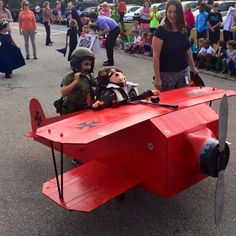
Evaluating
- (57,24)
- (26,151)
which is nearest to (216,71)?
(26,151)

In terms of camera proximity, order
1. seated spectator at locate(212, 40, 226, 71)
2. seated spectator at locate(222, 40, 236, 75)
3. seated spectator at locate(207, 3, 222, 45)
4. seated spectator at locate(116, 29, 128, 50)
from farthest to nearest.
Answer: seated spectator at locate(116, 29, 128, 50) < seated spectator at locate(207, 3, 222, 45) < seated spectator at locate(212, 40, 226, 71) < seated spectator at locate(222, 40, 236, 75)

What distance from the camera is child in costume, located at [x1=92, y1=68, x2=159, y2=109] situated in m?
3.90

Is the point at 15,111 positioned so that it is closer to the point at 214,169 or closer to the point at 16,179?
the point at 16,179

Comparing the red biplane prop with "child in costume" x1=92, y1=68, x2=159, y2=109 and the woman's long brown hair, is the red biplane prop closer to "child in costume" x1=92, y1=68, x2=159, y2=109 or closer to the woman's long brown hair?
"child in costume" x1=92, y1=68, x2=159, y2=109

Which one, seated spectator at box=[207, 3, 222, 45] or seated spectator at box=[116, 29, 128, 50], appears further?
seated spectator at box=[116, 29, 128, 50]

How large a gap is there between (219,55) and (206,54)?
1.39 ft

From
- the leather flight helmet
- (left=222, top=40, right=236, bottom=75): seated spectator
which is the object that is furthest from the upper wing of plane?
(left=222, top=40, right=236, bottom=75): seated spectator

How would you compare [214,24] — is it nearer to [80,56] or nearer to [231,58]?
[231,58]

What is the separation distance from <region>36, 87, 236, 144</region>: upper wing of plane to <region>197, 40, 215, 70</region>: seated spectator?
704cm

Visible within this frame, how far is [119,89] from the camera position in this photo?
4141 mm

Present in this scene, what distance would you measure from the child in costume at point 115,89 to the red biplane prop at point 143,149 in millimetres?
178

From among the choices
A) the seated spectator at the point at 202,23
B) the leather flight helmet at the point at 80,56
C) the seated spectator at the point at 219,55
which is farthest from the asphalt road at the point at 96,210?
the seated spectator at the point at 202,23

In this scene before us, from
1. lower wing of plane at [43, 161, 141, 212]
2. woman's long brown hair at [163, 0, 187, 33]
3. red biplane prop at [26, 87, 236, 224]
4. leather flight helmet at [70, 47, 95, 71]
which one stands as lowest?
lower wing of plane at [43, 161, 141, 212]

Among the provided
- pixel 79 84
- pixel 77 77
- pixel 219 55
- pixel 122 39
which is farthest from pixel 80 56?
pixel 122 39
